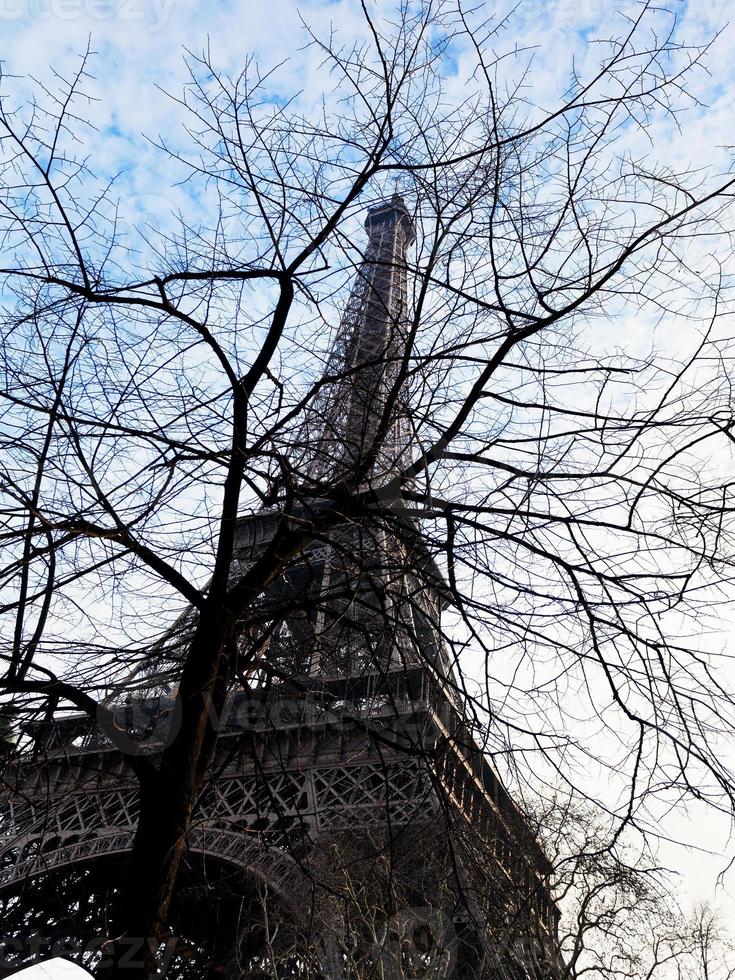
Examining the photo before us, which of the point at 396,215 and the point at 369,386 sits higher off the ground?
the point at 396,215

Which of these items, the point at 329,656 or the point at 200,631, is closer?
the point at 200,631

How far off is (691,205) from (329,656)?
207 cm

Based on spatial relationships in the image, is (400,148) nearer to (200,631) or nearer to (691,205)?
(691,205)

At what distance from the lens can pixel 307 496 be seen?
8.82ft

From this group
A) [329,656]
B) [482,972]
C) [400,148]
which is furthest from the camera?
[482,972]

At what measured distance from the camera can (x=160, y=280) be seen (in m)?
2.64

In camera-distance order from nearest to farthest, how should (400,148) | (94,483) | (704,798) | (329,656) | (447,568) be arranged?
(704,798) → (94,483) → (400,148) → (447,568) → (329,656)

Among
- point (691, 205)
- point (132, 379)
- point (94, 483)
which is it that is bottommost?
point (94, 483)

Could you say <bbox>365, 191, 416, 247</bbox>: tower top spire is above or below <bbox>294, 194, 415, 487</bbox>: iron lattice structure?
above

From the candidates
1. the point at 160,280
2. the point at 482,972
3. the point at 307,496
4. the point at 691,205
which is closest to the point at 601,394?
the point at 691,205

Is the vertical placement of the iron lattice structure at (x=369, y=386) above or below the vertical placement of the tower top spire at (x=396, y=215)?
below

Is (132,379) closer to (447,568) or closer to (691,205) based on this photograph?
(447,568)

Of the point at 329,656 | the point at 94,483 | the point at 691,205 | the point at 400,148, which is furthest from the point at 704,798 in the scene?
the point at 400,148

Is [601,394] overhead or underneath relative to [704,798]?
overhead
